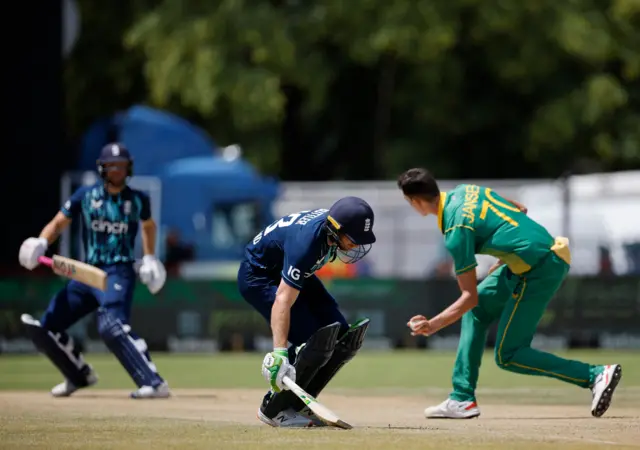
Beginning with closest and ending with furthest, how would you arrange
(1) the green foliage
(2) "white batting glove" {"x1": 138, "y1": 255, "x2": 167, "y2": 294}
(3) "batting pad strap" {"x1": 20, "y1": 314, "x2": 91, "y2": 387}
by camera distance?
(3) "batting pad strap" {"x1": 20, "y1": 314, "x2": 91, "y2": 387}, (2) "white batting glove" {"x1": 138, "y1": 255, "x2": 167, "y2": 294}, (1) the green foliage

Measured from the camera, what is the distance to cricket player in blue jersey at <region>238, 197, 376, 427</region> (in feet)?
35.6

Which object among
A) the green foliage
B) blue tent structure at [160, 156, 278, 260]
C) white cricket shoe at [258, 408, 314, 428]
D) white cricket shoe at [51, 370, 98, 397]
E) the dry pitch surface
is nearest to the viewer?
the dry pitch surface

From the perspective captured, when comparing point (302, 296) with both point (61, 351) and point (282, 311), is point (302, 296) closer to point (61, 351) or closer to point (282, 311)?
point (282, 311)

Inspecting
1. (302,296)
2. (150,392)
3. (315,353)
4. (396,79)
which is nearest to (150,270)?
(150,392)

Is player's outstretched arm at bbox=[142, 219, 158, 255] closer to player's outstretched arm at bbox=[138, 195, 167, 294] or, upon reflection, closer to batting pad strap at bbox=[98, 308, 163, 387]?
player's outstretched arm at bbox=[138, 195, 167, 294]

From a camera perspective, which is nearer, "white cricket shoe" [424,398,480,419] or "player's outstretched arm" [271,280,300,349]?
"player's outstretched arm" [271,280,300,349]

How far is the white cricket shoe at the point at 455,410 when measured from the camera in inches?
488

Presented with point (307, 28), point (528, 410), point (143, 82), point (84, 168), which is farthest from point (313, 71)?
point (528, 410)

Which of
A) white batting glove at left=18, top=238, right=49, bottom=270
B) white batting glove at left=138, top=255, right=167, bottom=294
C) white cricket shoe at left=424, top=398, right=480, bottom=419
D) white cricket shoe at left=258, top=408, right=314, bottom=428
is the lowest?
white cricket shoe at left=424, top=398, right=480, bottom=419

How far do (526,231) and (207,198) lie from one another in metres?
18.4

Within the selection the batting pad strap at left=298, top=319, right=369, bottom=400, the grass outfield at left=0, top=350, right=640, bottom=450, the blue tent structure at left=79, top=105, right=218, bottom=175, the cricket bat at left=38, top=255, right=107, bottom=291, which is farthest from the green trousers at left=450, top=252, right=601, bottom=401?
the blue tent structure at left=79, top=105, right=218, bottom=175

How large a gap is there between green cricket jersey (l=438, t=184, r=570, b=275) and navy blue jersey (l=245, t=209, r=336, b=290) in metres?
0.99

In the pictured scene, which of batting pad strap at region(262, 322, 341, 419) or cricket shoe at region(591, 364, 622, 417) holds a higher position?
batting pad strap at region(262, 322, 341, 419)

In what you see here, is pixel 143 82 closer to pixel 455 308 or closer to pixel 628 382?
pixel 628 382
